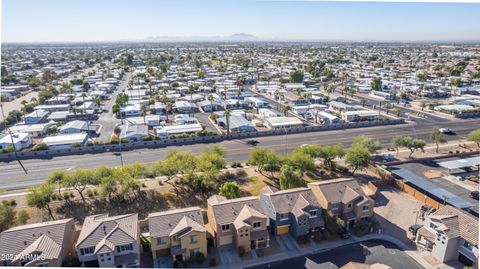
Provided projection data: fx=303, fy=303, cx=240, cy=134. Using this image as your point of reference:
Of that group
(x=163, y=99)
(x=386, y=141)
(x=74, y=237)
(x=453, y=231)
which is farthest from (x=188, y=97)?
(x=453, y=231)

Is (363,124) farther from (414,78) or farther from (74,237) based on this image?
(414,78)

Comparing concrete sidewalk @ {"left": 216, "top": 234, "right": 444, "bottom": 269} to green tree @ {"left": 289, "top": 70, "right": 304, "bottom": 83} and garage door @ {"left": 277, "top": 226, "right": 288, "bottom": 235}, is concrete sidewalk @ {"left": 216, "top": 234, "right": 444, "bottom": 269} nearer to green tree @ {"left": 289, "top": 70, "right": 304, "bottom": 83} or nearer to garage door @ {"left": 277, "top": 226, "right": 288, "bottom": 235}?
→ garage door @ {"left": 277, "top": 226, "right": 288, "bottom": 235}

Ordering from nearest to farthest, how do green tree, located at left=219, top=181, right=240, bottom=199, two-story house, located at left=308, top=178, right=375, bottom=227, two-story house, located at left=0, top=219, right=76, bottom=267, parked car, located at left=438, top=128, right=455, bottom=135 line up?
two-story house, located at left=0, top=219, right=76, bottom=267, two-story house, located at left=308, top=178, right=375, bottom=227, green tree, located at left=219, top=181, right=240, bottom=199, parked car, located at left=438, top=128, right=455, bottom=135

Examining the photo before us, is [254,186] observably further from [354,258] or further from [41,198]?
[41,198]

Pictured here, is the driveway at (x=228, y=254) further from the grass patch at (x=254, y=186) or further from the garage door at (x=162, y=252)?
the grass patch at (x=254, y=186)

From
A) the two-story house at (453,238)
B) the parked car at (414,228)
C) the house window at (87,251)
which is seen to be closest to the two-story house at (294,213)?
the parked car at (414,228)

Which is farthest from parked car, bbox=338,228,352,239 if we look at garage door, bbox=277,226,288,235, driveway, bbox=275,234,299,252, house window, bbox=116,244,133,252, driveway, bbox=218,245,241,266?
house window, bbox=116,244,133,252
